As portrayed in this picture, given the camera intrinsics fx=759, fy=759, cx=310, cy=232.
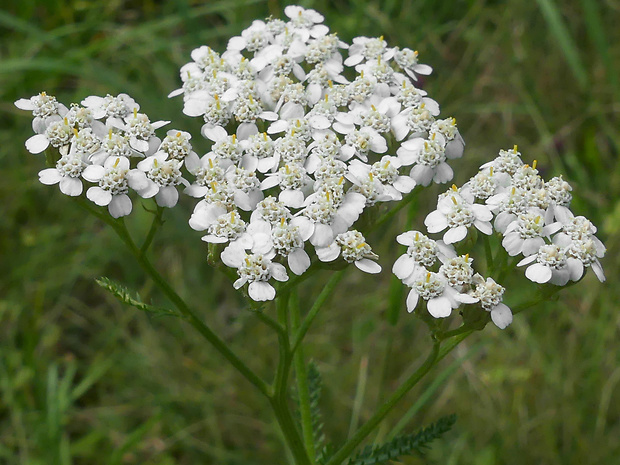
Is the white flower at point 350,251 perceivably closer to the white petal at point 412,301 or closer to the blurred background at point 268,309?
the white petal at point 412,301

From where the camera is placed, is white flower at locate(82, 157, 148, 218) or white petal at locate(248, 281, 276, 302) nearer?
white petal at locate(248, 281, 276, 302)

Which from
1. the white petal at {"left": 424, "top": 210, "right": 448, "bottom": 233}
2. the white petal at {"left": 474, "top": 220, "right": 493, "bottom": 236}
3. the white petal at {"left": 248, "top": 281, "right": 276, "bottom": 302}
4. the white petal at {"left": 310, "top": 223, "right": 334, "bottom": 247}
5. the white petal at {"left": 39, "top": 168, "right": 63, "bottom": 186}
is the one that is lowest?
the white petal at {"left": 474, "top": 220, "right": 493, "bottom": 236}

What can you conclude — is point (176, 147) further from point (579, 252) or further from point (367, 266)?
point (579, 252)

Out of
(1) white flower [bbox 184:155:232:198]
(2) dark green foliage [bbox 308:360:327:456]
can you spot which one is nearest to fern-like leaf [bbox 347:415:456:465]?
(2) dark green foliage [bbox 308:360:327:456]

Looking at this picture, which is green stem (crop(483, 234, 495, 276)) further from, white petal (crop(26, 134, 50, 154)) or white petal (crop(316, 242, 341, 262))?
white petal (crop(26, 134, 50, 154))

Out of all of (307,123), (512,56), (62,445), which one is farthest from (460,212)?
(512,56)

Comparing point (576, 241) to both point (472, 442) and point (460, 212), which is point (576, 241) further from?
point (472, 442)

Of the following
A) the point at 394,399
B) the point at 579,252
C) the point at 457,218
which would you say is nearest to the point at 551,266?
the point at 579,252
